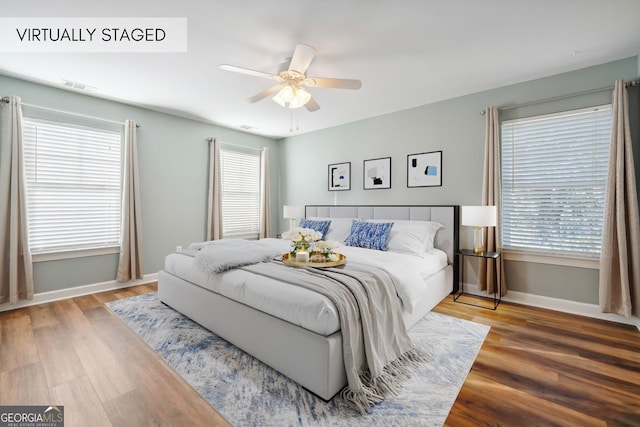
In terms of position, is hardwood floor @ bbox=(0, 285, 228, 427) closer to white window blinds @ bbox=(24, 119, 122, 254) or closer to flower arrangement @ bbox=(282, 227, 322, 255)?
white window blinds @ bbox=(24, 119, 122, 254)

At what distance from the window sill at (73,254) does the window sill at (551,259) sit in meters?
5.26

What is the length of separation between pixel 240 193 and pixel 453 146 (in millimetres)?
3809

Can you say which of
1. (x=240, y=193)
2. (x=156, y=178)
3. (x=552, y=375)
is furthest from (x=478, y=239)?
(x=156, y=178)

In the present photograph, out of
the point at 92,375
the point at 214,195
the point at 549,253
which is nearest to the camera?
the point at 92,375

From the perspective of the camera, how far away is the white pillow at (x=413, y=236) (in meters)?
3.37

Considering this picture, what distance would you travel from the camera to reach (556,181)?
123 inches

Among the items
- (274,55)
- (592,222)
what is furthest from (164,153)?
(592,222)

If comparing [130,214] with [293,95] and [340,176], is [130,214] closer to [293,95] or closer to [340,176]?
[293,95]

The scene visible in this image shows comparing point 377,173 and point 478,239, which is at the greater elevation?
point 377,173

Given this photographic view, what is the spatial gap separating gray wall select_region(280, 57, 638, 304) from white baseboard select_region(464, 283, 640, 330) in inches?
2.3

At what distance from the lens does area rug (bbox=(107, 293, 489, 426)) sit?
1.60m

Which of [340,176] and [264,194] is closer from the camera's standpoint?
[340,176]

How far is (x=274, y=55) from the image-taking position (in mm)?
2688

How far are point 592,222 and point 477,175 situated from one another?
1224 millimetres
